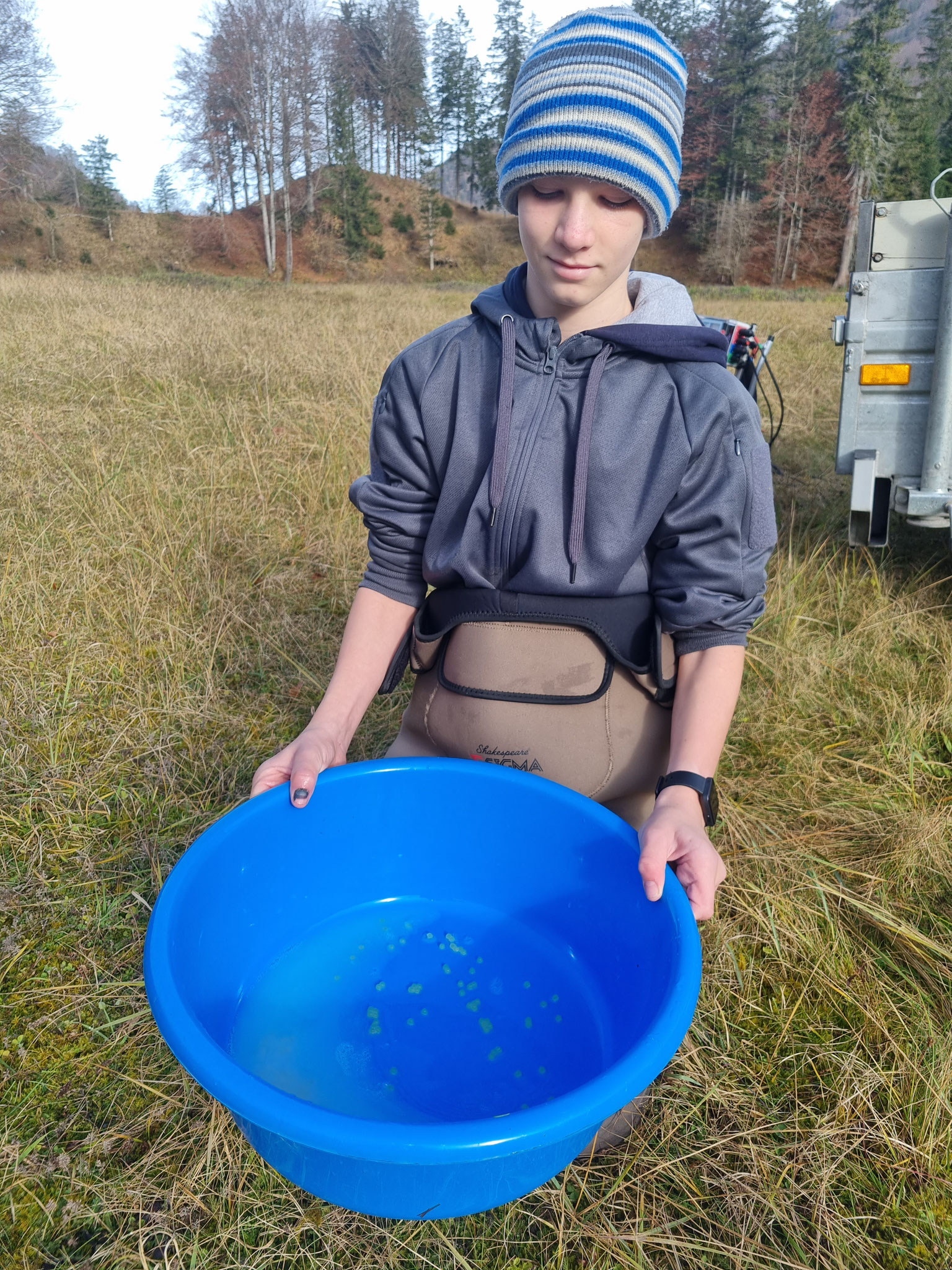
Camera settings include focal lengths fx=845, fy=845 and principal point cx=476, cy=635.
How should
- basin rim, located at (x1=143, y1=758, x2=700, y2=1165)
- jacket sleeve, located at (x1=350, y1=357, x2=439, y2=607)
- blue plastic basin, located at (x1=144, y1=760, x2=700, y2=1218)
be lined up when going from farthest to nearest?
jacket sleeve, located at (x1=350, y1=357, x2=439, y2=607)
blue plastic basin, located at (x1=144, y1=760, x2=700, y2=1218)
basin rim, located at (x1=143, y1=758, x2=700, y2=1165)

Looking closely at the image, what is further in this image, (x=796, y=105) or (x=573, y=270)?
(x=796, y=105)

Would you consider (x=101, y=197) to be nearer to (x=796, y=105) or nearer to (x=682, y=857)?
(x=796, y=105)

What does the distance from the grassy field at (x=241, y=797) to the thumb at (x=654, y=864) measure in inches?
21.5

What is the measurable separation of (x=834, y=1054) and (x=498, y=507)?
1150mm

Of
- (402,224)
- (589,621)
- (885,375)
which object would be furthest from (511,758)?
(402,224)

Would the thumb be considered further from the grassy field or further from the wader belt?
the grassy field

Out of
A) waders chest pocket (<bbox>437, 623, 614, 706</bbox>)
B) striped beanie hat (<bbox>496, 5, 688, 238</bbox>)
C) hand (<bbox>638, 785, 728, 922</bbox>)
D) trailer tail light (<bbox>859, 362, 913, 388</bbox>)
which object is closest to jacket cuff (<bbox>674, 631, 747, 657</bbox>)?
waders chest pocket (<bbox>437, 623, 614, 706</bbox>)

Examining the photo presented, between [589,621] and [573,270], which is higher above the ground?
[573,270]

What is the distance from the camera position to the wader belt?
140cm

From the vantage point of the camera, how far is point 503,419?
134 cm

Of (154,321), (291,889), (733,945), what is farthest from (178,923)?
(154,321)

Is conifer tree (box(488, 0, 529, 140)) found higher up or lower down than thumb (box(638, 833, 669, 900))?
higher up

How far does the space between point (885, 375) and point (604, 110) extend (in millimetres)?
2187

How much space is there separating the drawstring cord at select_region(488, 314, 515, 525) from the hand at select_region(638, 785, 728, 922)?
1.78 feet
